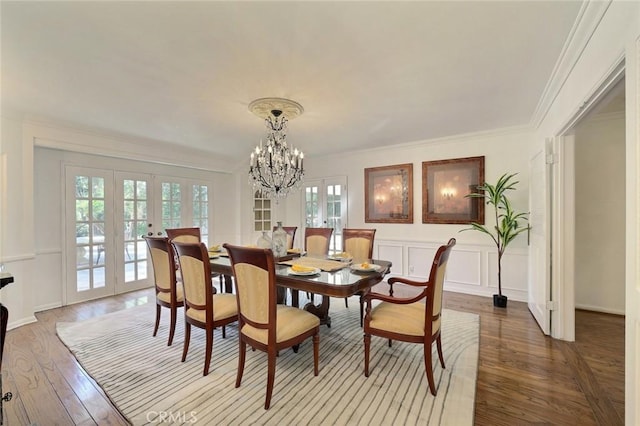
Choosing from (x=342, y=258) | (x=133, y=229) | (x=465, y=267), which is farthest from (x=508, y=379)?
(x=133, y=229)

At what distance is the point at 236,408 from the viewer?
1.79m

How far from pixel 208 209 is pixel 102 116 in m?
2.65

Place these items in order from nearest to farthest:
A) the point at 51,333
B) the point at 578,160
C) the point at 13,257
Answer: the point at 51,333 → the point at 13,257 → the point at 578,160

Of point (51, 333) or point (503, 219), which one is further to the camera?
point (503, 219)

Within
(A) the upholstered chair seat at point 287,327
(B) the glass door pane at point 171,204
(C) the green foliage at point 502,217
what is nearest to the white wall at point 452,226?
(C) the green foliage at point 502,217

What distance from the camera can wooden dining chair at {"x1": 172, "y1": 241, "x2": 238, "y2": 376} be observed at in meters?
2.15

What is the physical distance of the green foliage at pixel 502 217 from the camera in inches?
143

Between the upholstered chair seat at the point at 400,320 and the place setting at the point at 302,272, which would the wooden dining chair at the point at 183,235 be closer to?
the place setting at the point at 302,272

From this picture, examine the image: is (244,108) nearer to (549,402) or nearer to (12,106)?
(12,106)

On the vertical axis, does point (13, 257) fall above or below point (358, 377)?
above

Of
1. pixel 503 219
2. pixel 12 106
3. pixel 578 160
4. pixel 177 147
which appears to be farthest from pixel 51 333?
pixel 578 160

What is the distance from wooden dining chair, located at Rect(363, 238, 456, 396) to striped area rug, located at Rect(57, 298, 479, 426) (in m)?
0.19

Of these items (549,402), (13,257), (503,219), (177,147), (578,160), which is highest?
(177,147)

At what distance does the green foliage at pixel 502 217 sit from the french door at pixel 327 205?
7.32ft
